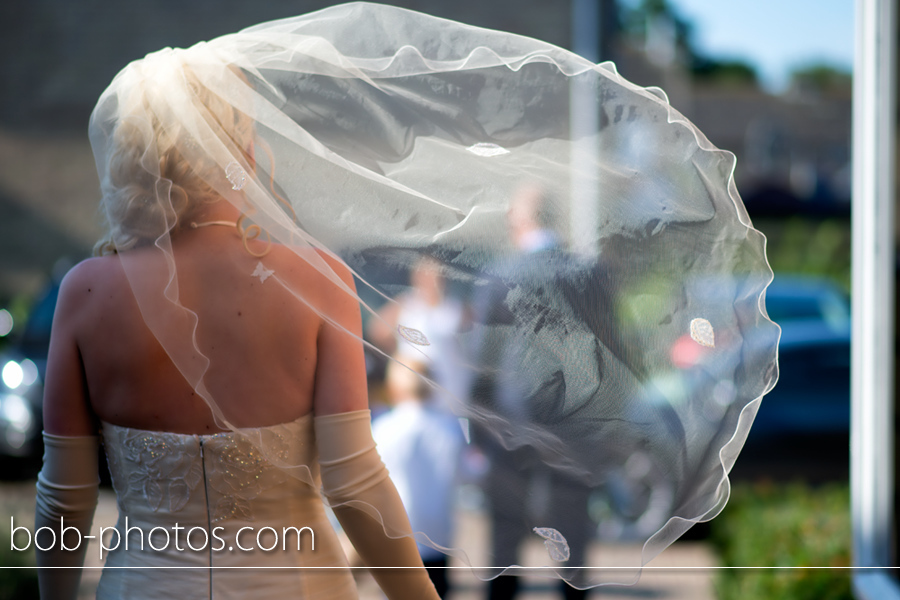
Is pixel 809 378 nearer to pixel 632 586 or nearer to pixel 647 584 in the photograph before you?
pixel 647 584

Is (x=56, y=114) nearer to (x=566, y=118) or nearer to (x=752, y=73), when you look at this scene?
(x=752, y=73)

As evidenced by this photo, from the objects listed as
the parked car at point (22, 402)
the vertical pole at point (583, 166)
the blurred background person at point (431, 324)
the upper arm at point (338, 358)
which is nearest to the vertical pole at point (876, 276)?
the vertical pole at point (583, 166)

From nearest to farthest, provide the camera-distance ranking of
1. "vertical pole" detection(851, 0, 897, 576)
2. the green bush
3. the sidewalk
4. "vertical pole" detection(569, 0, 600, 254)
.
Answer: "vertical pole" detection(569, 0, 600, 254)
"vertical pole" detection(851, 0, 897, 576)
the green bush
the sidewalk

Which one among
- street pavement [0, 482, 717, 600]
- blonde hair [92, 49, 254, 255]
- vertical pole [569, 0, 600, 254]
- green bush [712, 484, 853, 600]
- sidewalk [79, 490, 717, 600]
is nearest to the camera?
blonde hair [92, 49, 254, 255]

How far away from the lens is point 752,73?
6.01 metres

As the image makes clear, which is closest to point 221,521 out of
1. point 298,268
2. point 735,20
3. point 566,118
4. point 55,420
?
point 55,420

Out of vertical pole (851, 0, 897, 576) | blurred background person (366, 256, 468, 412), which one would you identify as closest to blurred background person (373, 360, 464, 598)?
blurred background person (366, 256, 468, 412)

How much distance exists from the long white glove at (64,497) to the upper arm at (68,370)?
29mm

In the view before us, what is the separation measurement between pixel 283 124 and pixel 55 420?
0.69m

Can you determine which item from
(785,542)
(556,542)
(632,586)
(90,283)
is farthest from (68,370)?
(785,542)

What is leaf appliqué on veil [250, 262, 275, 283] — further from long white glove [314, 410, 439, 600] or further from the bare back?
long white glove [314, 410, 439, 600]

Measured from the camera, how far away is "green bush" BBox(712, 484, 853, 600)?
296 centimetres

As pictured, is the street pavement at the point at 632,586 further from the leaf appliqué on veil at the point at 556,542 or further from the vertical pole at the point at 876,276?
the leaf appliqué on veil at the point at 556,542

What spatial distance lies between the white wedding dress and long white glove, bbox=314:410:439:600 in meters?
0.07
